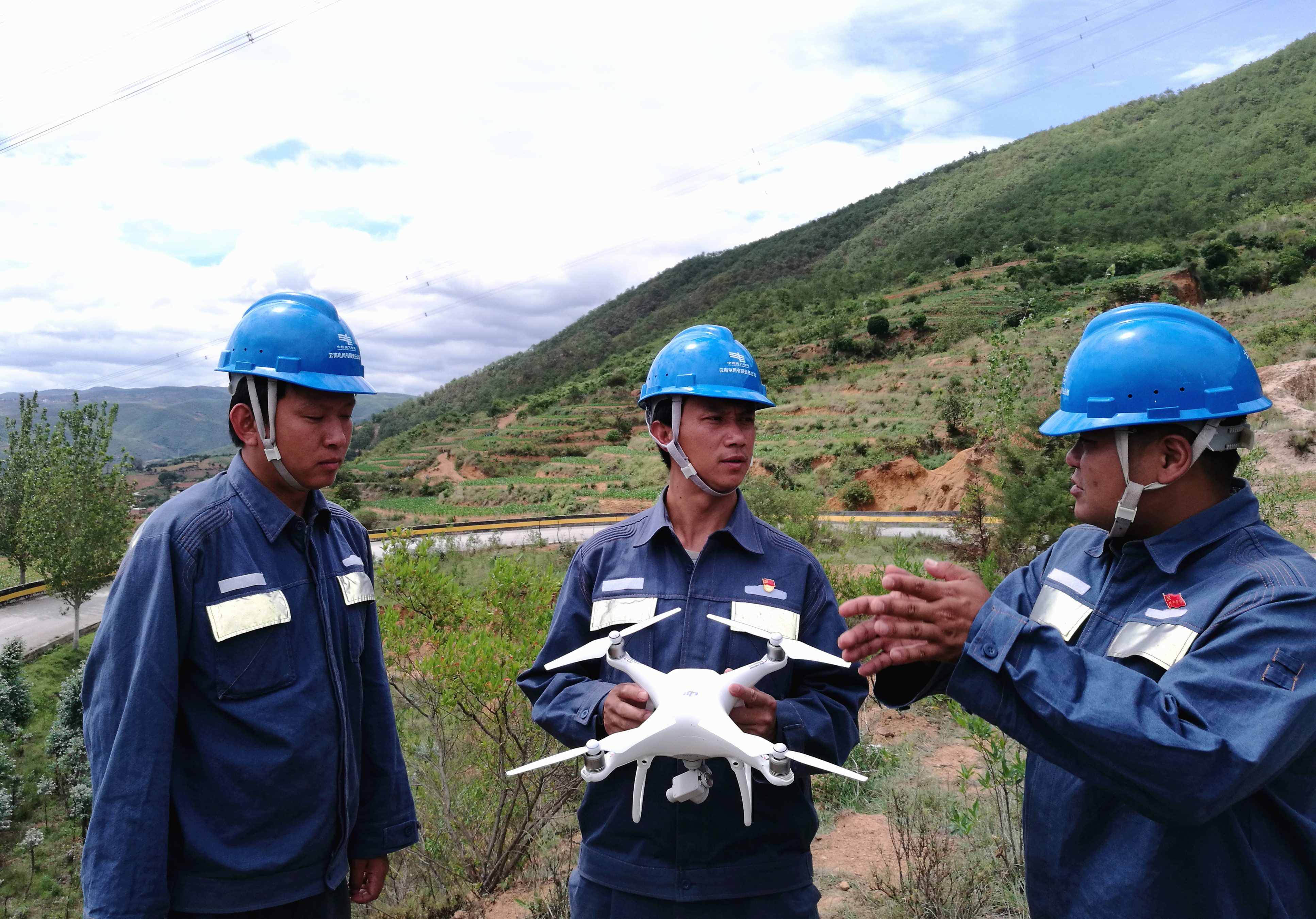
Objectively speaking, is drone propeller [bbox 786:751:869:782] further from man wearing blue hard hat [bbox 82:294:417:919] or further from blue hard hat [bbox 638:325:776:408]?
man wearing blue hard hat [bbox 82:294:417:919]

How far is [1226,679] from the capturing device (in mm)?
1668

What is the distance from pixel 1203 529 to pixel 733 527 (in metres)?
1.32

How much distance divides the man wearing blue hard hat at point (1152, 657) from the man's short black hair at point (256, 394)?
196cm

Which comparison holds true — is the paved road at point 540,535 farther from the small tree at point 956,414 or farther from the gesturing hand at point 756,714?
the gesturing hand at point 756,714

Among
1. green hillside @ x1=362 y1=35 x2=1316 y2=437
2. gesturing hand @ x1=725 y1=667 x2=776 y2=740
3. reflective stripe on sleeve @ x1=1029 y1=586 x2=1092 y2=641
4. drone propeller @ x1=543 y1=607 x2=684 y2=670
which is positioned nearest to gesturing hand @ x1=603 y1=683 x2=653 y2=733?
drone propeller @ x1=543 y1=607 x2=684 y2=670

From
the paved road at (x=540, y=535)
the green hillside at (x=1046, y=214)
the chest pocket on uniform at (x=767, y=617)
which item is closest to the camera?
the chest pocket on uniform at (x=767, y=617)

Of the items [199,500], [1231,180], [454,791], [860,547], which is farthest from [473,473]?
[1231,180]

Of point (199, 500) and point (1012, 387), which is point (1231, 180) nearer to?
point (1012, 387)

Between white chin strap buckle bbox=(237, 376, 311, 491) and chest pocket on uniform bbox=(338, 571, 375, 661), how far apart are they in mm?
438

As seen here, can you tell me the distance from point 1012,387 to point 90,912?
1696 centimetres

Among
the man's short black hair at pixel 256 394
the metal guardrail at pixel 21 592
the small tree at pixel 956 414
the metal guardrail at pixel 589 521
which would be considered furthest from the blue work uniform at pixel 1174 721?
the metal guardrail at pixel 21 592

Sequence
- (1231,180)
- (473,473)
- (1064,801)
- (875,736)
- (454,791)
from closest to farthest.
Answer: (1064,801), (454,791), (875,736), (473,473), (1231,180)

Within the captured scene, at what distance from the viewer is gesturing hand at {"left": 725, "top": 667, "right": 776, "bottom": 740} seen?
2164 mm

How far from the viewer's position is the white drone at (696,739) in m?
1.91
